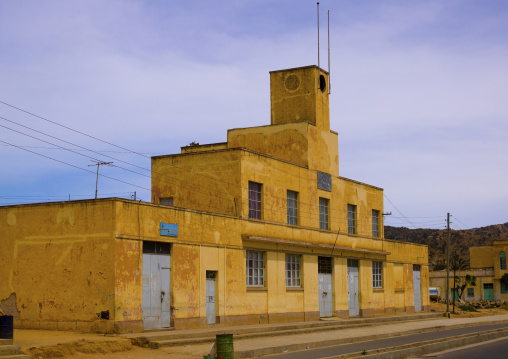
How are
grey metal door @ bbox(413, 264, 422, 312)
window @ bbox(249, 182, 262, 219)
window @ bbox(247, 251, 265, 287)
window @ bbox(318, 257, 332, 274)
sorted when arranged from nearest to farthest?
window @ bbox(247, 251, 265, 287) → window @ bbox(249, 182, 262, 219) → window @ bbox(318, 257, 332, 274) → grey metal door @ bbox(413, 264, 422, 312)

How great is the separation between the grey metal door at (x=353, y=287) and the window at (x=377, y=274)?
2.54m

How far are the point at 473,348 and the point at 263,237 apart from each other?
34.1 ft

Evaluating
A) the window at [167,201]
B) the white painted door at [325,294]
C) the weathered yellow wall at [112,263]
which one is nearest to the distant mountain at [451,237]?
the white painted door at [325,294]

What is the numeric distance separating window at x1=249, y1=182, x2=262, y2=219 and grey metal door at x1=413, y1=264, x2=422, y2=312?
2016cm

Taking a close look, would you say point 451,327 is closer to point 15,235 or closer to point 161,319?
point 161,319

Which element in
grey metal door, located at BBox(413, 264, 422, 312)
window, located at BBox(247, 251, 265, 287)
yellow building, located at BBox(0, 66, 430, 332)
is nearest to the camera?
yellow building, located at BBox(0, 66, 430, 332)

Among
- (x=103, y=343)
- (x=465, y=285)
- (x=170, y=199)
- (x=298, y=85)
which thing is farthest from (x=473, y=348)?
(x=465, y=285)

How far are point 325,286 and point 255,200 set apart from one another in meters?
7.42

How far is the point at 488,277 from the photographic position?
285 ft

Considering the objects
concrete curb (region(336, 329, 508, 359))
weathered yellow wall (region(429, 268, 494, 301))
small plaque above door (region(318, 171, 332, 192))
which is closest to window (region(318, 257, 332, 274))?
small plaque above door (region(318, 171, 332, 192))

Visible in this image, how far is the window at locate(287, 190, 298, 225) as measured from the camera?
32.8 meters

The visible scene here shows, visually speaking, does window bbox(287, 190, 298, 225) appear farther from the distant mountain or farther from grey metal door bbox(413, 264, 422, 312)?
the distant mountain

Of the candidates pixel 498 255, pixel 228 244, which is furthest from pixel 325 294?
pixel 498 255

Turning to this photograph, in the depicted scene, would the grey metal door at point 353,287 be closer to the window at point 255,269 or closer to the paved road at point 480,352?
the window at point 255,269
